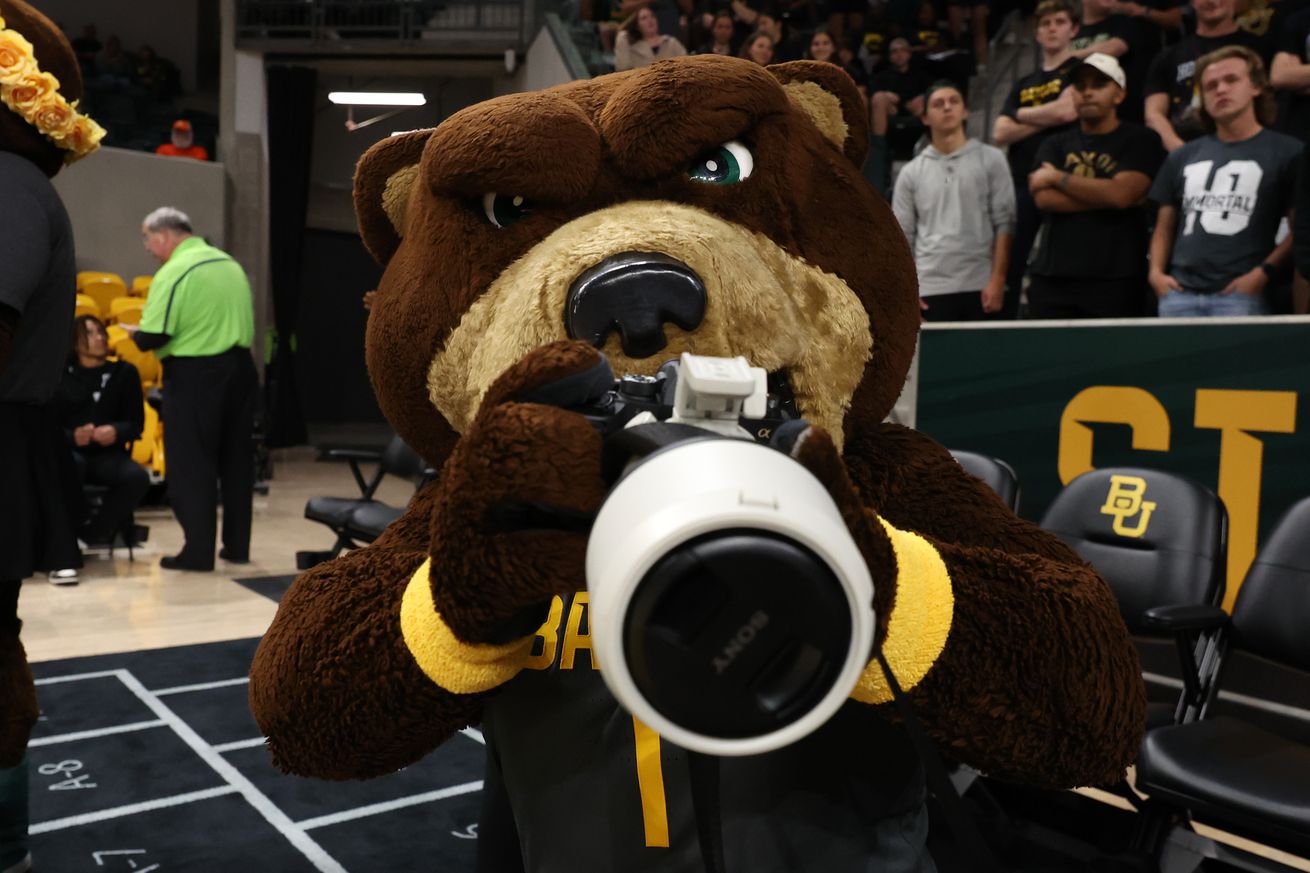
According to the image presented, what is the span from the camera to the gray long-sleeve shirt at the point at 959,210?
427cm

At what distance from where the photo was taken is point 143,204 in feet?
31.8

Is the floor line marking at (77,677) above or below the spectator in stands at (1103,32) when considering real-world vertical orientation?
below

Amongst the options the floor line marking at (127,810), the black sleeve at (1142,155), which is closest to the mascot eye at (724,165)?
the floor line marking at (127,810)

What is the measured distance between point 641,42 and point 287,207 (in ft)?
17.2

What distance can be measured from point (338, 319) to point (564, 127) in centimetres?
1280

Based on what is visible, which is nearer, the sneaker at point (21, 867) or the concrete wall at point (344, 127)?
the sneaker at point (21, 867)

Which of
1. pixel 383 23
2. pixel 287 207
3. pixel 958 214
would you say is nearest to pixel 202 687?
pixel 958 214

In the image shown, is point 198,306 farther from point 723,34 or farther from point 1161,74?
point 723,34

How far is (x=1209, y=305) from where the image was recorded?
356 cm

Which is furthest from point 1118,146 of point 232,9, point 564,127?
point 232,9

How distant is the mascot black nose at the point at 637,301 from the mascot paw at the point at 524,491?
114mm

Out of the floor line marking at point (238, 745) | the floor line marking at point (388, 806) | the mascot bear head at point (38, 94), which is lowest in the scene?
the floor line marking at point (238, 745)

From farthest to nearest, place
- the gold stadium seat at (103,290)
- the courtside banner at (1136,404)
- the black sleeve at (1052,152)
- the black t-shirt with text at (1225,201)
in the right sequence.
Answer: the gold stadium seat at (103,290)
the black sleeve at (1052,152)
the black t-shirt with text at (1225,201)
the courtside banner at (1136,404)

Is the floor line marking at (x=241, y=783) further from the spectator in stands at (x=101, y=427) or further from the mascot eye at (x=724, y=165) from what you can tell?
the spectator in stands at (x=101, y=427)
